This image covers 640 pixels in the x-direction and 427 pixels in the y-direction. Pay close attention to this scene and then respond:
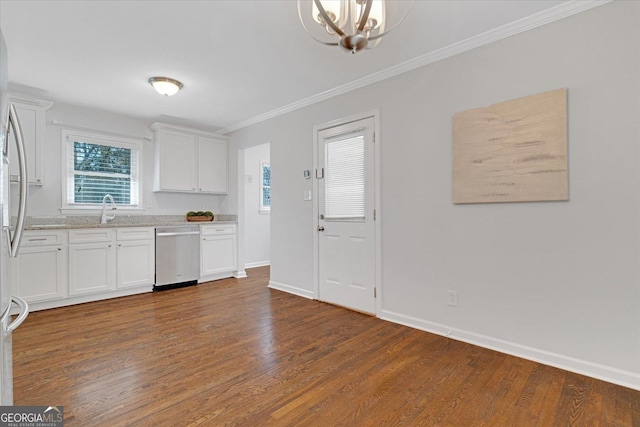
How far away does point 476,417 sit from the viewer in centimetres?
163

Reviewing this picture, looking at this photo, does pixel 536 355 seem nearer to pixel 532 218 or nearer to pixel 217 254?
pixel 532 218

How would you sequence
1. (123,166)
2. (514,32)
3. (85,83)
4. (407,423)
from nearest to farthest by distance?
(407,423) → (514,32) → (85,83) → (123,166)

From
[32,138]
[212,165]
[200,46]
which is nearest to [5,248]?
[200,46]

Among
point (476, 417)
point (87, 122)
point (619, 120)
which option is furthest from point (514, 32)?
point (87, 122)

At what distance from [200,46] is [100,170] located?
2820mm

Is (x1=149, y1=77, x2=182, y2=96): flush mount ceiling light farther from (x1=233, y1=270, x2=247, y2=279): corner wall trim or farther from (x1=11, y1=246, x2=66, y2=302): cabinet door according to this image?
(x1=233, y1=270, x2=247, y2=279): corner wall trim

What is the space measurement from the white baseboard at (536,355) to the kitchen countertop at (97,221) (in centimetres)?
336

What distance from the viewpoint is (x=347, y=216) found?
3.45 meters

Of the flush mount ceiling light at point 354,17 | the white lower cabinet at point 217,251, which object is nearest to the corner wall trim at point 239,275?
the white lower cabinet at point 217,251

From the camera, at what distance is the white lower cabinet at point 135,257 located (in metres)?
3.99

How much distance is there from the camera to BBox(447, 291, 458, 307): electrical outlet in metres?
2.62

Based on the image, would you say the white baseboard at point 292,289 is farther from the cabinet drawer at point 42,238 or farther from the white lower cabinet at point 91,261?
the cabinet drawer at point 42,238

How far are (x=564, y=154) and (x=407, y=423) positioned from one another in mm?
1959

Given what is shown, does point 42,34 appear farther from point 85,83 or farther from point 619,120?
point 619,120
